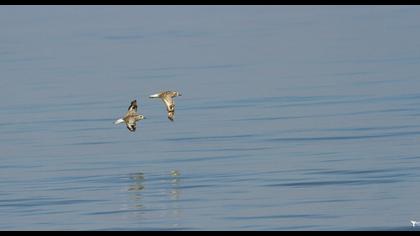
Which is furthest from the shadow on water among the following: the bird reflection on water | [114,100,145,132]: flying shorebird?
[114,100,145,132]: flying shorebird

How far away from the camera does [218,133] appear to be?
101 feet

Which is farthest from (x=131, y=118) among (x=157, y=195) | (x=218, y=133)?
(x=218, y=133)

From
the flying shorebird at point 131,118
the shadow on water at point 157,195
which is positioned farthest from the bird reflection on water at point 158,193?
the flying shorebird at point 131,118

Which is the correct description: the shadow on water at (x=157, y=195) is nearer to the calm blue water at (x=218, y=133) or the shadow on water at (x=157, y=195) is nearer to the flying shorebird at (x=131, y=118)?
the calm blue water at (x=218, y=133)

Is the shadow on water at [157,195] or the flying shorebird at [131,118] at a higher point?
the flying shorebird at [131,118]

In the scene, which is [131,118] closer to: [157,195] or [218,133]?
[157,195]

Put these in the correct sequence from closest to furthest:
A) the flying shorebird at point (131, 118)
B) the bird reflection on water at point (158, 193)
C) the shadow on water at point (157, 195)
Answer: the shadow on water at point (157, 195) → the bird reflection on water at point (158, 193) → the flying shorebird at point (131, 118)

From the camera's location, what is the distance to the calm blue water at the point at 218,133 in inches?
871

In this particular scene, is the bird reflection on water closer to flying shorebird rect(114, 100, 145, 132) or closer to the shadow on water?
the shadow on water

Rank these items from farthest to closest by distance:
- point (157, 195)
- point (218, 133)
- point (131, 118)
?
point (218, 133), point (157, 195), point (131, 118)

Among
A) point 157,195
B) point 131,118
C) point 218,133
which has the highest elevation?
point 218,133

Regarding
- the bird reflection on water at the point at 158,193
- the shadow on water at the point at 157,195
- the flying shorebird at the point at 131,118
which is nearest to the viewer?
the shadow on water at the point at 157,195

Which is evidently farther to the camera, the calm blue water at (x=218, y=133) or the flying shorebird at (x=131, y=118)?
the flying shorebird at (x=131, y=118)

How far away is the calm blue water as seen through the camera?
2212cm
